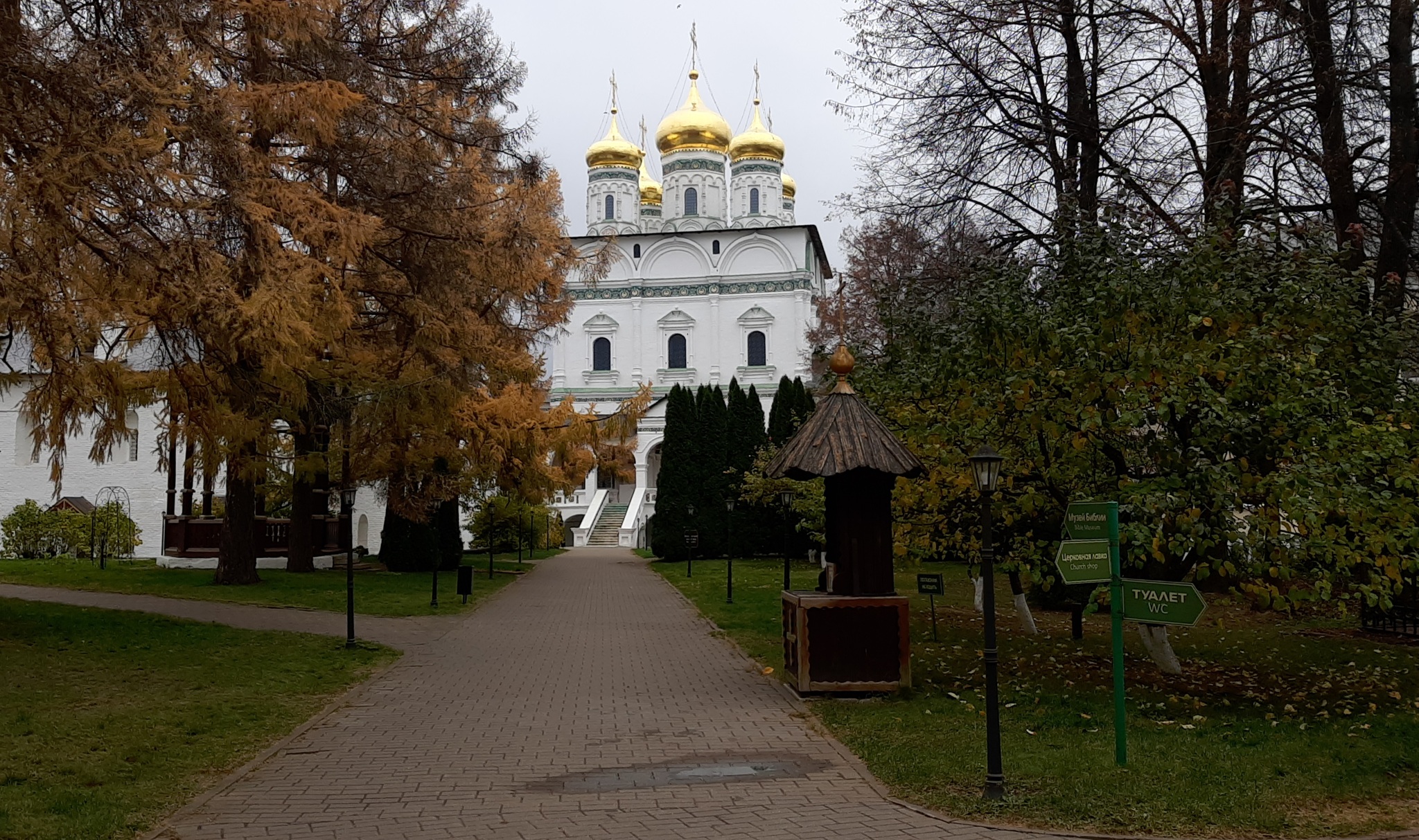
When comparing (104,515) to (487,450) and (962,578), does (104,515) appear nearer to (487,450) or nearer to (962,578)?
(487,450)

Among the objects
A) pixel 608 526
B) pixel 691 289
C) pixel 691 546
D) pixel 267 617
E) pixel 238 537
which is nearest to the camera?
pixel 267 617

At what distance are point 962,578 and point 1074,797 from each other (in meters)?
18.7

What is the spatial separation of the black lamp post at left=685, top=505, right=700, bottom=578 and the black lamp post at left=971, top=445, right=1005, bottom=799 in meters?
18.5

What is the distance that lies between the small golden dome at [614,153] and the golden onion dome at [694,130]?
5.86ft

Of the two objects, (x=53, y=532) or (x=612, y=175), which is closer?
(x=53, y=532)

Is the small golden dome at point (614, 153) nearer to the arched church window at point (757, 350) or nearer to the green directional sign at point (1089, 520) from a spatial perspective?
the arched church window at point (757, 350)

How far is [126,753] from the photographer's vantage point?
26.6 ft

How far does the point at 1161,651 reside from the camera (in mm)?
11641

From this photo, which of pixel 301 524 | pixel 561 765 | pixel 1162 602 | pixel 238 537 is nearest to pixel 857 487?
pixel 1162 602

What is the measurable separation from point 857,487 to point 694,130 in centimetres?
5256

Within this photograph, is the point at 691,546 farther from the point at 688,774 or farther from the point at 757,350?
the point at 757,350

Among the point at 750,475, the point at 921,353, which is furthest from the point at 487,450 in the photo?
the point at 921,353

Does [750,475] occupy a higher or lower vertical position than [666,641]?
higher

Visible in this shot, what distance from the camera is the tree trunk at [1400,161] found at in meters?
12.8
